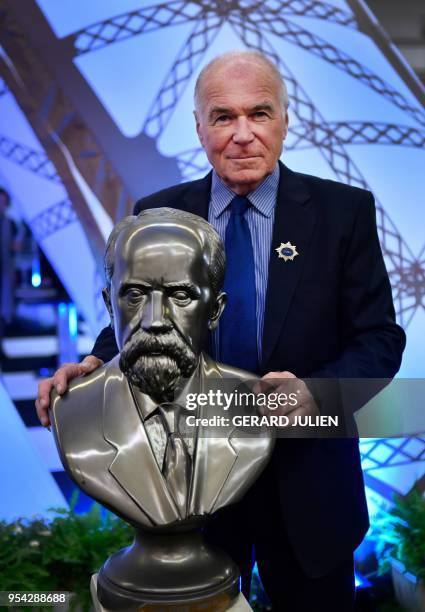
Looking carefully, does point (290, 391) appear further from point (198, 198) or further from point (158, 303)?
point (198, 198)

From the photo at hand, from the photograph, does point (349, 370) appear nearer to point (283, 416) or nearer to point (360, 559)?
→ point (283, 416)

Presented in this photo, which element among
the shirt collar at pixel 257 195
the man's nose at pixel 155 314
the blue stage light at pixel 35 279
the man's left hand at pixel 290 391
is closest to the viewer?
the man's nose at pixel 155 314

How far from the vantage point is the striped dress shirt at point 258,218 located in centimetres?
205

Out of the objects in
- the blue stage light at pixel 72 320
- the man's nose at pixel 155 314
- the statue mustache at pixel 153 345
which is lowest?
the blue stage light at pixel 72 320

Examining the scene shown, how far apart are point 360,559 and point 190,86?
2.68 m

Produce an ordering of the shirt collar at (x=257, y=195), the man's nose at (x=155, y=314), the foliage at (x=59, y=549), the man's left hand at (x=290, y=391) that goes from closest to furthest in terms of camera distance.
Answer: the man's nose at (x=155, y=314), the man's left hand at (x=290, y=391), the shirt collar at (x=257, y=195), the foliage at (x=59, y=549)

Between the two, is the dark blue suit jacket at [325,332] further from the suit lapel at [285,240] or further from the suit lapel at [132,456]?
the suit lapel at [132,456]

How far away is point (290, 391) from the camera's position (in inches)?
73.8

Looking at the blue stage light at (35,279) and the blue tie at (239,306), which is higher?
the blue tie at (239,306)

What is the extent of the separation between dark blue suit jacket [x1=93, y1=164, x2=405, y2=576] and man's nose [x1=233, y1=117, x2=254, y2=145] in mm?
226

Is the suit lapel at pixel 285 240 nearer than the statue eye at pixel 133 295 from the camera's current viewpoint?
No

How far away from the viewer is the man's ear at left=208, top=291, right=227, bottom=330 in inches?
74.5

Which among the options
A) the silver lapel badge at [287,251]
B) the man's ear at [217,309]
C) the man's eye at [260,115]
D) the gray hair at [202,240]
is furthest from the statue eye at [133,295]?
the man's eye at [260,115]

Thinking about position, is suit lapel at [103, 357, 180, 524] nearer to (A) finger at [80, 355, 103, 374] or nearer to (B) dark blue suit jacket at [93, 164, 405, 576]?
(A) finger at [80, 355, 103, 374]
